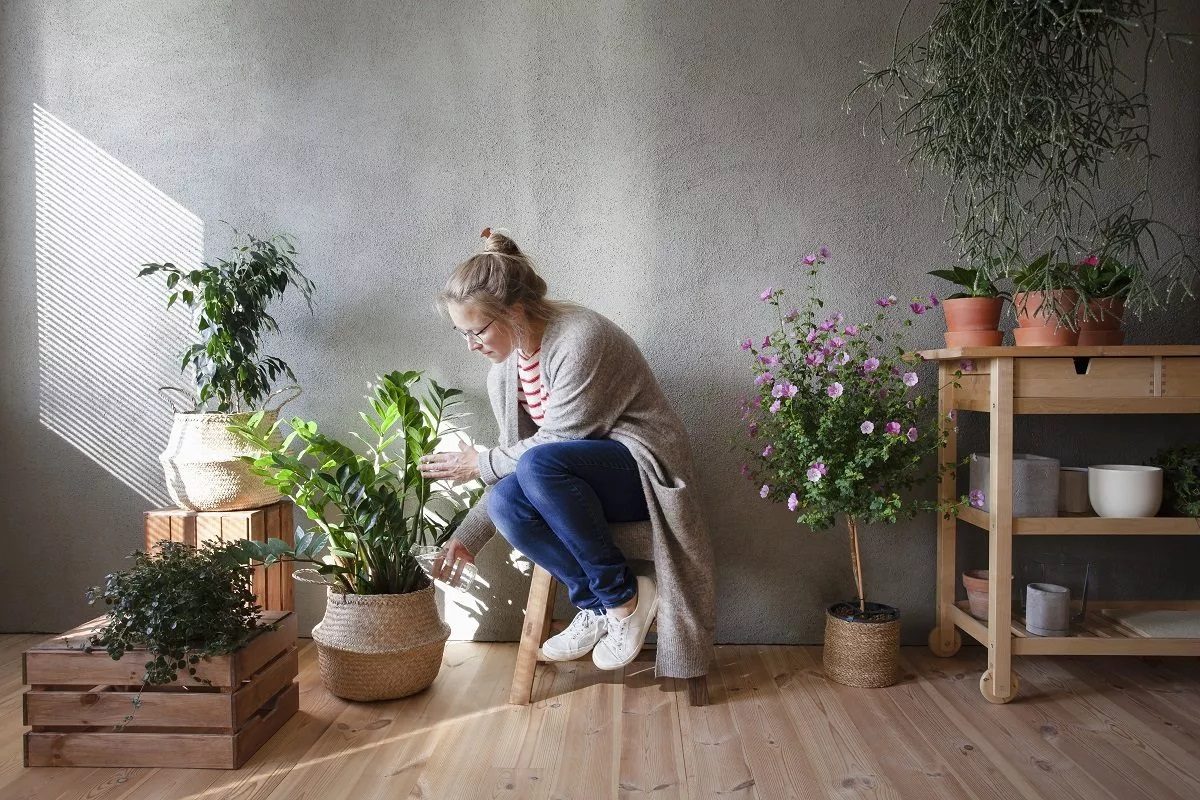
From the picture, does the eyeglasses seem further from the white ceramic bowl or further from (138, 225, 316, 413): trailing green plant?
the white ceramic bowl

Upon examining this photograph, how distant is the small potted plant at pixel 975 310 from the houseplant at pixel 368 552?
1.30m

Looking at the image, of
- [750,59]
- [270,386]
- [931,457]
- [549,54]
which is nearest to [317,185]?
[270,386]

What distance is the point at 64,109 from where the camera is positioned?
8.21 ft

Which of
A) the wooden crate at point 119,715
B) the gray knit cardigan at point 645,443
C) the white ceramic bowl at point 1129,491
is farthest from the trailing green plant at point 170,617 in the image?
the white ceramic bowl at point 1129,491

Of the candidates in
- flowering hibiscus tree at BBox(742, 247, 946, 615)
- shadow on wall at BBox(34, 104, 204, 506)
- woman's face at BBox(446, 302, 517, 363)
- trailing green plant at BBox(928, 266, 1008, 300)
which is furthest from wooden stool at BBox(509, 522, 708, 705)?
shadow on wall at BBox(34, 104, 204, 506)

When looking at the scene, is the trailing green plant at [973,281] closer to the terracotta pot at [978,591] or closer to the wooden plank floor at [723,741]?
the terracotta pot at [978,591]

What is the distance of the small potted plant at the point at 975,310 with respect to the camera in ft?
6.87

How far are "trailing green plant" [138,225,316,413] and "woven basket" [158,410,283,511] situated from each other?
0.25ft

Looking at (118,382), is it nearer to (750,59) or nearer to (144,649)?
(144,649)

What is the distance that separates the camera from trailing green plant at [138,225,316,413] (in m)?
2.16

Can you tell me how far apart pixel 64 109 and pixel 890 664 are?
2.73m

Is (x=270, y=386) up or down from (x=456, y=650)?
up

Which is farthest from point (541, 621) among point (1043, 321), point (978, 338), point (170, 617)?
point (1043, 321)

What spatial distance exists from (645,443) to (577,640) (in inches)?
19.6
